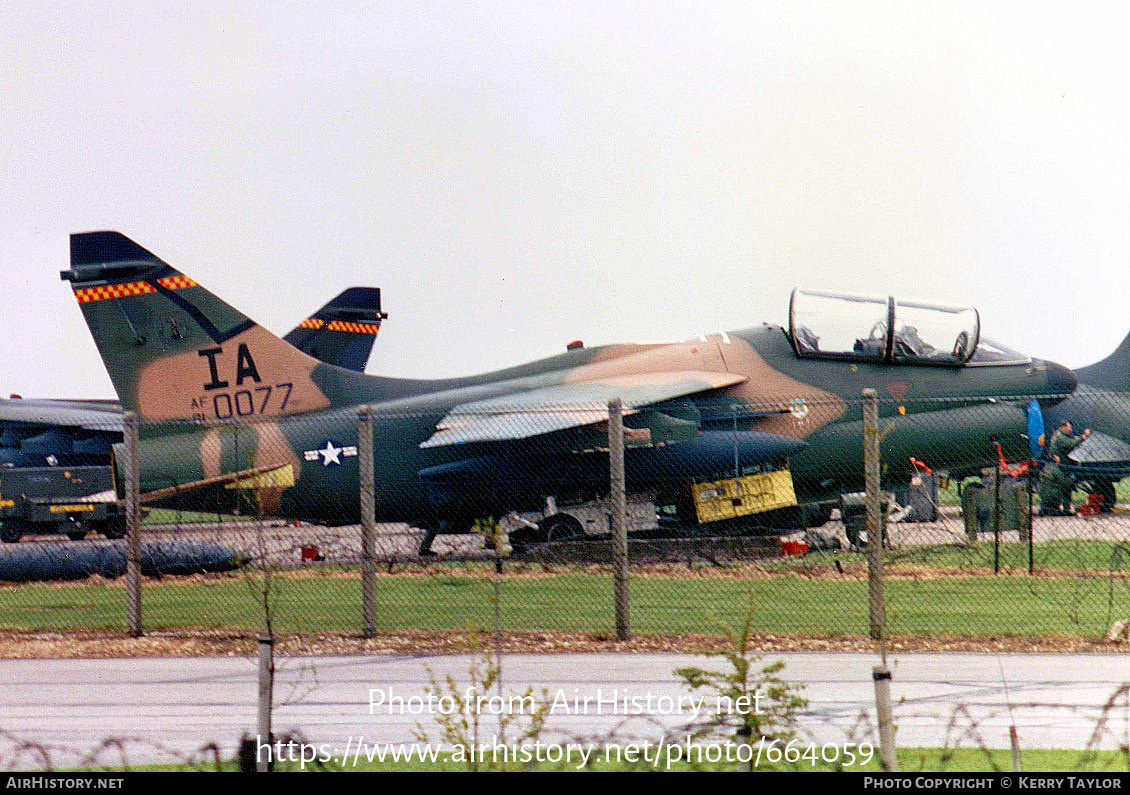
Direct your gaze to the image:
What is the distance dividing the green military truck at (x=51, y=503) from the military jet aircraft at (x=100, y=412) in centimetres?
270

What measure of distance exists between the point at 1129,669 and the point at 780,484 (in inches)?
338

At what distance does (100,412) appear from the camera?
32625 mm

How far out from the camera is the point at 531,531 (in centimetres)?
1816

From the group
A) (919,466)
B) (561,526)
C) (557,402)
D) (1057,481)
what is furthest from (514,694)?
(1057,481)

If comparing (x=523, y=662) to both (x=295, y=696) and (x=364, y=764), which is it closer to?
(x=295, y=696)

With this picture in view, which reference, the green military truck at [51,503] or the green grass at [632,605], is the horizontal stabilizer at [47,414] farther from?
the green grass at [632,605]

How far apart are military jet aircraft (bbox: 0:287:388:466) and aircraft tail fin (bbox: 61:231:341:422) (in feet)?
31.9

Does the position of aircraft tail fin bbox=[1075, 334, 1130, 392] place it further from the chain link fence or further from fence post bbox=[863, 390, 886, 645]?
fence post bbox=[863, 390, 886, 645]

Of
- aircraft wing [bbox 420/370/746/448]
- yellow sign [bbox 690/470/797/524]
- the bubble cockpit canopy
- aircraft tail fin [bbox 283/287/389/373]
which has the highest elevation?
aircraft tail fin [bbox 283/287/389/373]

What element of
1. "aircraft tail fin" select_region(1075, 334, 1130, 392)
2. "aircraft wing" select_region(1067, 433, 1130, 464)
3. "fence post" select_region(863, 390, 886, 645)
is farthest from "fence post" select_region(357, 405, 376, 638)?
"aircraft tail fin" select_region(1075, 334, 1130, 392)

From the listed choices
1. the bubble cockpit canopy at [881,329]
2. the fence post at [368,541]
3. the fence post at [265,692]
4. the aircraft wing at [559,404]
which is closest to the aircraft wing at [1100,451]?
the bubble cockpit canopy at [881,329]

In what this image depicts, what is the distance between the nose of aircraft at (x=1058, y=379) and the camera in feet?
60.3

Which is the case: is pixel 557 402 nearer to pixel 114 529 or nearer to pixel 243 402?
pixel 243 402

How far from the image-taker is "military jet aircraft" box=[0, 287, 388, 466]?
93.5ft
